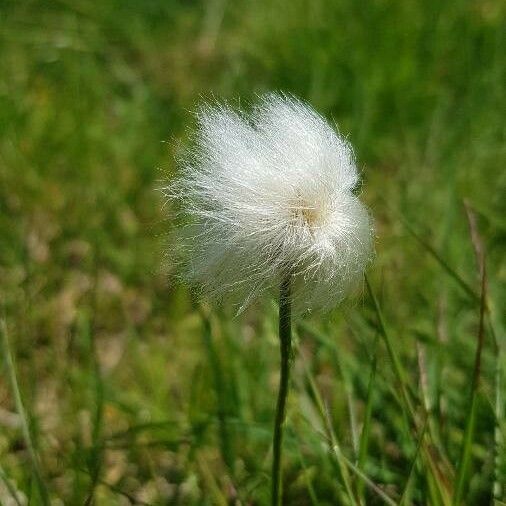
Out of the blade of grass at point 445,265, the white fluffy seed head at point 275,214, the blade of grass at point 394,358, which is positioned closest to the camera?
the white fluffy seed head at point 275,214

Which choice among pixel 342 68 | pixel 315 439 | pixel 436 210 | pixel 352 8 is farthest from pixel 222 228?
pixel 352 8

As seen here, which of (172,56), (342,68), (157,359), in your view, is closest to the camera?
(157,359)

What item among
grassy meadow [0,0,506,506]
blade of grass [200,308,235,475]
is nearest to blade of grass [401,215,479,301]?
grassy meadow [0,0,506,506]

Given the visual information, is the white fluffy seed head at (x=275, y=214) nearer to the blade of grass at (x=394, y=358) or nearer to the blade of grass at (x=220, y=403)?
the blade of grass at (x=394, y=358)

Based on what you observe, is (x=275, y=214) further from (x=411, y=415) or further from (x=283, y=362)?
(x=411, y=415)

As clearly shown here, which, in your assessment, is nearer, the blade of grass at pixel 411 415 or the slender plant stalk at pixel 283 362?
the slender plant stalk at pixel 283 362

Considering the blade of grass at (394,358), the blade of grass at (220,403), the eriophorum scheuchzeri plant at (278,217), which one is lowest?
the blade of grass at (220,403)

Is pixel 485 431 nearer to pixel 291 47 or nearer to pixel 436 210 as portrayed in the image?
pixel 436 210

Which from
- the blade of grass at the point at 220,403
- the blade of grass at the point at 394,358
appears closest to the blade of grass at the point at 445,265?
the blade of grass at the point at 394,358
